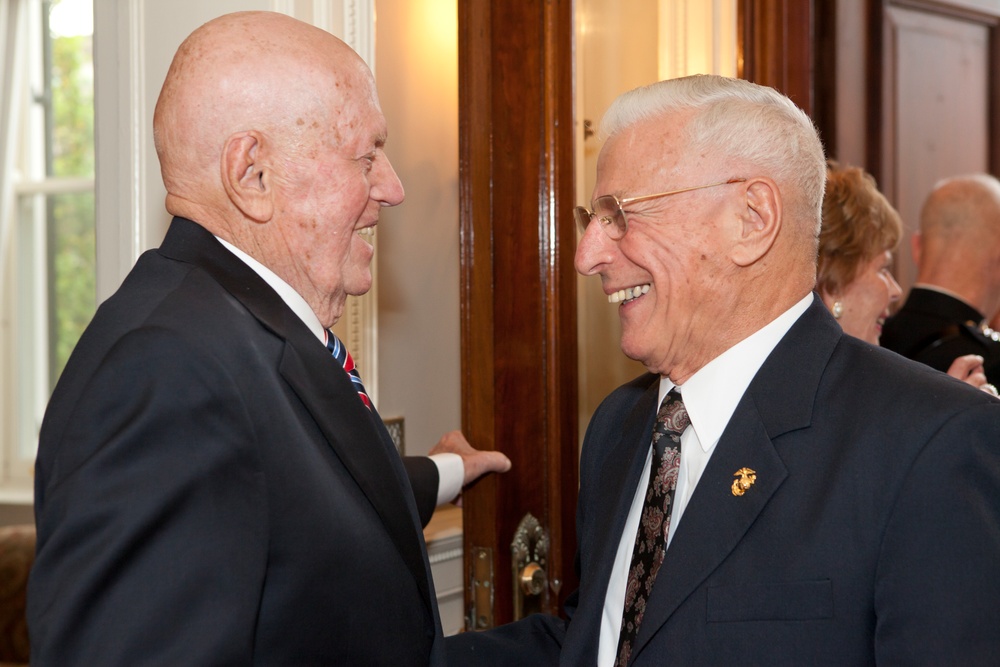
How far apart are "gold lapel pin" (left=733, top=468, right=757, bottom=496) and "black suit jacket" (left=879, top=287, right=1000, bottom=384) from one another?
1989 mm

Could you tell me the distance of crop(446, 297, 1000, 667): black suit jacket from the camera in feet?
3.75

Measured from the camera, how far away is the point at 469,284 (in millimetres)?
2311

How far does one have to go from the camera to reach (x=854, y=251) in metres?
2.65

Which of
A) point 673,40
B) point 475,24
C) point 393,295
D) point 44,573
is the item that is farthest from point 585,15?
point 44,573

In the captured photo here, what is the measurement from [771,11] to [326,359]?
2.30 meters

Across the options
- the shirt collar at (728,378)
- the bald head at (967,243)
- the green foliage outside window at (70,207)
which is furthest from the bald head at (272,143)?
the green foliage outside window at (70,207)

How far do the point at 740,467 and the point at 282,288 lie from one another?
0.67 metres

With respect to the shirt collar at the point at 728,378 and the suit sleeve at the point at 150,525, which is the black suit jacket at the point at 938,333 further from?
the suit sleeve at the point at 150,525

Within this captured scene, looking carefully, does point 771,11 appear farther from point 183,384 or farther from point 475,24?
point 183,384

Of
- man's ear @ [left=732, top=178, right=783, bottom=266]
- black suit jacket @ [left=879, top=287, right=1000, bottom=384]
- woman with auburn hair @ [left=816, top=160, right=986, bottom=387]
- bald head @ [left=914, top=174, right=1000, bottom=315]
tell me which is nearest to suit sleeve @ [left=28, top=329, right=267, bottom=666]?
man's ear @ [left=732, top=178, right=783, bottom=266]

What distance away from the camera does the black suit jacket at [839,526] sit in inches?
45.0

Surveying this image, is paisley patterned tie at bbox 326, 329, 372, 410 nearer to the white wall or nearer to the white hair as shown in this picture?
the white hair

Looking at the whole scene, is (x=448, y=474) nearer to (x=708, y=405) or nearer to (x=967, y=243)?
(x=708, y=405)

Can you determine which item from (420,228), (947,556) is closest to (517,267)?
(420,228)
